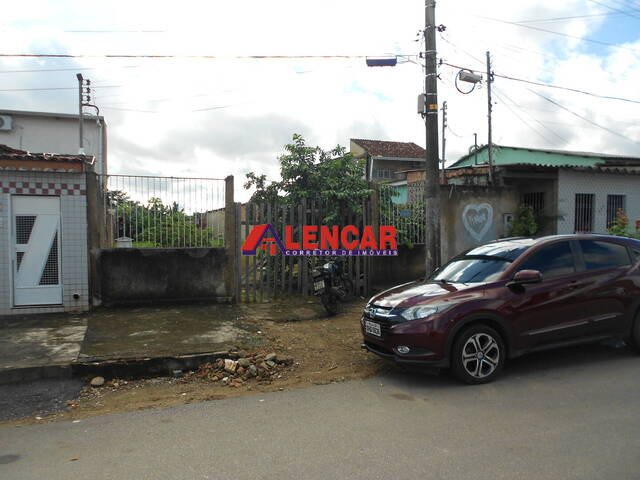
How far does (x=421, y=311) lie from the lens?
5066mm

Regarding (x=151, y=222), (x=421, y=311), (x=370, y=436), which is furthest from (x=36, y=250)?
(x=370, y=436)

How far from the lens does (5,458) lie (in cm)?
361

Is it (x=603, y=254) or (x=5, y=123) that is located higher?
(x=5, y=123)

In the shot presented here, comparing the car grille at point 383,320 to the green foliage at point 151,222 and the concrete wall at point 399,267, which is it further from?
the concrete wall at point 399,267

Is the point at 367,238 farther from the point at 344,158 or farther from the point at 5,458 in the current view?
the point at 5,458

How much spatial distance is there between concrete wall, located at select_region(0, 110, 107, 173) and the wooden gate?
14.0 m

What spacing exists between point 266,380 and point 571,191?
10.7 meters

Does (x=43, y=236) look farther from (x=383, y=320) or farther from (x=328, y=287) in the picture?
(x=383, y=320)

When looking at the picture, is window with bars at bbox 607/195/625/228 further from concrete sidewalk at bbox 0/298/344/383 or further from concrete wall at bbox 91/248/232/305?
concrete wall at bbox 91/248/232/305

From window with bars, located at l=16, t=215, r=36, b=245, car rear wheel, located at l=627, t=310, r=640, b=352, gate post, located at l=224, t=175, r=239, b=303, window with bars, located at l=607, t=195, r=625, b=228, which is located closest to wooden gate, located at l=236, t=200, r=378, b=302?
gate post, located at l=224, t=175, r=239, b=303

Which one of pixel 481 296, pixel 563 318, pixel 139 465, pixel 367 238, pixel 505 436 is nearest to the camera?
pixel 139 465

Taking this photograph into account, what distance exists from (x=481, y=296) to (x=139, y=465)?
12.1ft

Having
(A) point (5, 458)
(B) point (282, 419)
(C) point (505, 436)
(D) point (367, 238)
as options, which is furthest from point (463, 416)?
(D) point (367, 238)

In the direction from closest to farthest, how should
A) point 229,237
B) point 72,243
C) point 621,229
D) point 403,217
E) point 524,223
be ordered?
1. point 72,243
2. point 229,237
3. point 403,217
4. point 621,229
5. point 524,223
